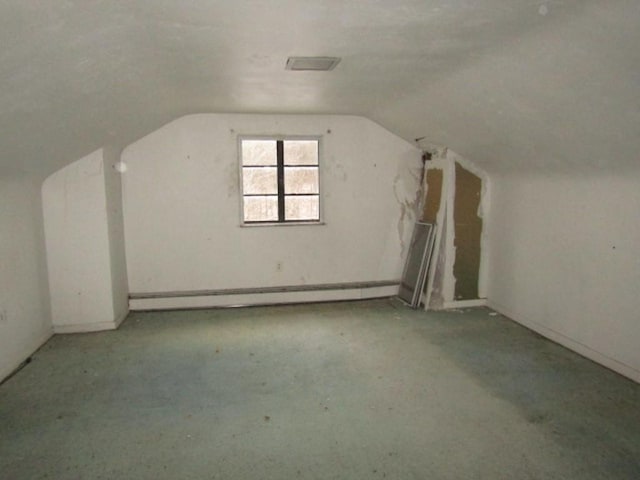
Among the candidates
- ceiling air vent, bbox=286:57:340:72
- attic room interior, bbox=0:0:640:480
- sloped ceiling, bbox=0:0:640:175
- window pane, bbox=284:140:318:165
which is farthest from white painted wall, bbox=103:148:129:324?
ceiling air vent, bbox=286:57:340:72

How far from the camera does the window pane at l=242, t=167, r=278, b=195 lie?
15.8 feet

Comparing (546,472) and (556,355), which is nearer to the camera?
(546,472)

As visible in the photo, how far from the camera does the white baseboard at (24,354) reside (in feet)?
10.1

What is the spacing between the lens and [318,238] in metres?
4.92

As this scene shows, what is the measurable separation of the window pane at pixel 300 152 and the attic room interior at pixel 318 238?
0.08 ft

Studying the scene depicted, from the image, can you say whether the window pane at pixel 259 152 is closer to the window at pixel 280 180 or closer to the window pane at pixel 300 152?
the window at pixel 280 180

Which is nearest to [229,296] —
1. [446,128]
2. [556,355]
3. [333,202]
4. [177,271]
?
[177,271]

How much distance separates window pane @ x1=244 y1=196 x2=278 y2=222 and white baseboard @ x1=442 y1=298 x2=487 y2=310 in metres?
2.07

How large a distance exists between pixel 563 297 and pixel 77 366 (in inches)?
151

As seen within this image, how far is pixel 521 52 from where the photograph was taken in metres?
2.24

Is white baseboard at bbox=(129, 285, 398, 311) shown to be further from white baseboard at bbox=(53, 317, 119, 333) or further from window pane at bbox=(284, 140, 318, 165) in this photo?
window pane at bbox=(284, 140, 318, 165)

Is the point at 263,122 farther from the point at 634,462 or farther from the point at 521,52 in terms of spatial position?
the point at 634,462

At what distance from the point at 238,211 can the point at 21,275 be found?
205 centimetres

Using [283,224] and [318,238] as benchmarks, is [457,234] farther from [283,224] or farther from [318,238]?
[283,224]
